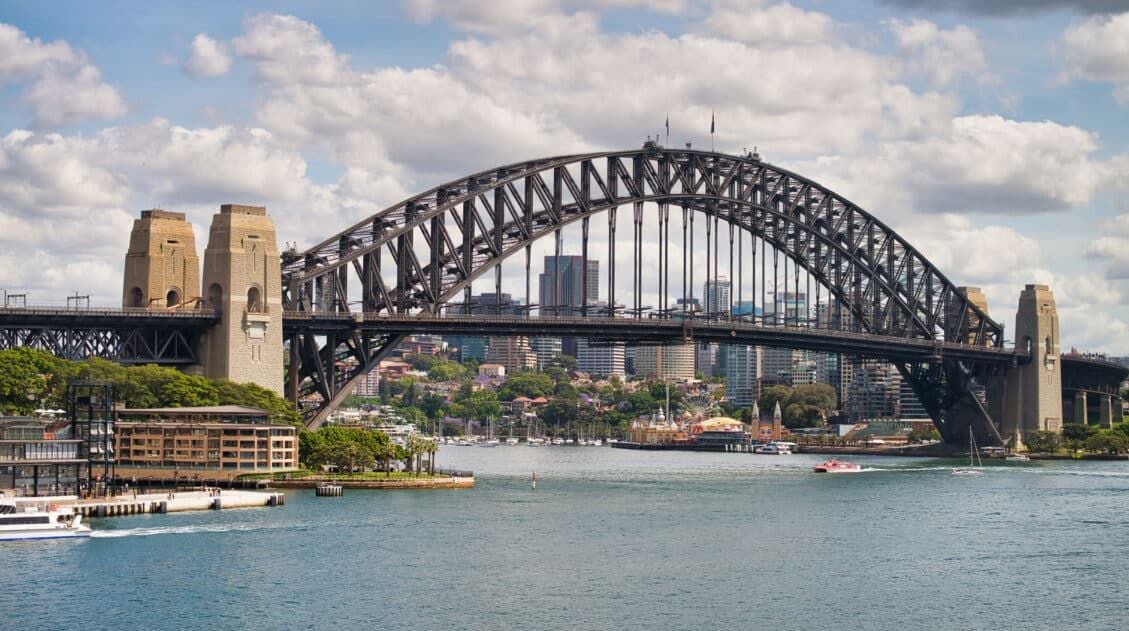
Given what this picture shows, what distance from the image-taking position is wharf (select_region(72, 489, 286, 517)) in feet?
293

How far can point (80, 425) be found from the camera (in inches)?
3839

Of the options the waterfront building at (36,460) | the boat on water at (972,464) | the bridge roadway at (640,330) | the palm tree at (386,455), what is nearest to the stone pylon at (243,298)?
A: the bridge roadway at (640,330)

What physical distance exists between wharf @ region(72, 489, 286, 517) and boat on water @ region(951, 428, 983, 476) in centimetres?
6497

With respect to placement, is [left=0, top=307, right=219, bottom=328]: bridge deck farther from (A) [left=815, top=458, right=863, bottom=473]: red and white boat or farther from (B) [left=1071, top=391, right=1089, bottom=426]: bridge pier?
(B) [left=1071, top=391, right=1089, bottom=426]: bridge pier

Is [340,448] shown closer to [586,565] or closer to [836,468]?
[586,565]

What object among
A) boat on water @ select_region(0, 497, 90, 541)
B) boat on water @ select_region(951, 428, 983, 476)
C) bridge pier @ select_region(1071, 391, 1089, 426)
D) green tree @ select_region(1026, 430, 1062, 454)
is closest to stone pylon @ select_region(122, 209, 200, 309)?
boat on water @ select_region(0, 497, 90, 541)

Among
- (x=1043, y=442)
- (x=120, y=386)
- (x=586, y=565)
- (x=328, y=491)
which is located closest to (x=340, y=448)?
(x=328, y=491)

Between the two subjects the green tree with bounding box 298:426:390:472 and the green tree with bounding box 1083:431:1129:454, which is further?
the green tree with bounding box 1083:431:1129:454

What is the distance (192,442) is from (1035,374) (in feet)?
327

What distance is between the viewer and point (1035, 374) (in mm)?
179625

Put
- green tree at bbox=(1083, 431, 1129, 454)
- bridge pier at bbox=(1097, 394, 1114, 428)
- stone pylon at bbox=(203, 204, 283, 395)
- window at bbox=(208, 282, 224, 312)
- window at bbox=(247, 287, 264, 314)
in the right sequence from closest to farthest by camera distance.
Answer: stone pylon at bbox=(203, 204, 283, 395) → window at bbox=(208, 282, 224, 312) → window at bbox=(247, 287, 264, 314) → green tree at bbox=(1083, 431, 1129, 454) → bridge pier at bbox=(1097, 394, 1114, 428)

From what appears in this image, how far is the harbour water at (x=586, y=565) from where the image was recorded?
6191 cm

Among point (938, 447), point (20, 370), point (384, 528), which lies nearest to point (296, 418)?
point (20, 370)

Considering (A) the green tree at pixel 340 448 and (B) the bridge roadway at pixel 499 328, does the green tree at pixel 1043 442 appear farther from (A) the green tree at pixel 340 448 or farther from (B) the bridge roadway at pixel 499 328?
(A) the green tree at pixel 340 448
